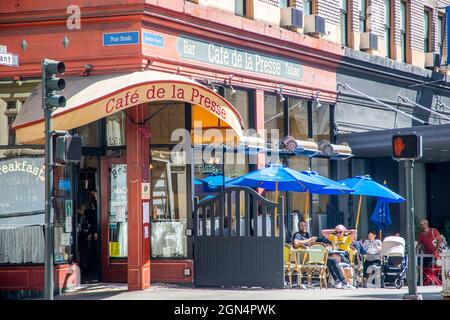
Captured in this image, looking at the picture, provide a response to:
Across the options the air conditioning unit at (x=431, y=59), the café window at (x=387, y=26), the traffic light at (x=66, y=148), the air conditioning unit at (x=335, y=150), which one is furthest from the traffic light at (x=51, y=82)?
the air conditioning unit at (x=431, y=59)

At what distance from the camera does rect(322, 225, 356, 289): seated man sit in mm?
21234

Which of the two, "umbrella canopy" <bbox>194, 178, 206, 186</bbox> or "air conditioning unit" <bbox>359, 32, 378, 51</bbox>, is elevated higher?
"air conditioning unit" <bbox>359, 32, 378, 51</bbox>

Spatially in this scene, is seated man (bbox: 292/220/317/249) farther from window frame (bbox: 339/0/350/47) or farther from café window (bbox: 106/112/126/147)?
window frame (bbox: 339/0/350/47)

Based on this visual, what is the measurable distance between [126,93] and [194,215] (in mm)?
3430

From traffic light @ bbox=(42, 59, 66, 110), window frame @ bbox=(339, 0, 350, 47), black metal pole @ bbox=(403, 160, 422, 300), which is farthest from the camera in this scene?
window frame @ bbox=(339, 0, 350, 47)

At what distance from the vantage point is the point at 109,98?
18297mm

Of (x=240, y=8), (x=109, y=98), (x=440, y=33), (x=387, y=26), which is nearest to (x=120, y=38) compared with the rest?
(x=109, y=98)

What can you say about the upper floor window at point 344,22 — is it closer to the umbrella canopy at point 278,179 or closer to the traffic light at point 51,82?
the umbrella canopy at point 278,179

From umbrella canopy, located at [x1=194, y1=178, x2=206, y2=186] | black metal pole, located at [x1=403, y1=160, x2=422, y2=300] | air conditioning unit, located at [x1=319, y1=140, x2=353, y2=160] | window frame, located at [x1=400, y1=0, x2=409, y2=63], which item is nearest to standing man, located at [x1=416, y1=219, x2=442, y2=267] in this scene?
air conditioning unit, located at [x1=319, y1=140, x2=353, y2=160]

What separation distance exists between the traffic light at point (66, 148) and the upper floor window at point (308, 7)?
37.9ft

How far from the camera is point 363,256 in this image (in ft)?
75.4

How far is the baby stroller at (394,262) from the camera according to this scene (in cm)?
2241

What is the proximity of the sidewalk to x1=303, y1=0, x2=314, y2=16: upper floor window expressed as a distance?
891 centimetres
